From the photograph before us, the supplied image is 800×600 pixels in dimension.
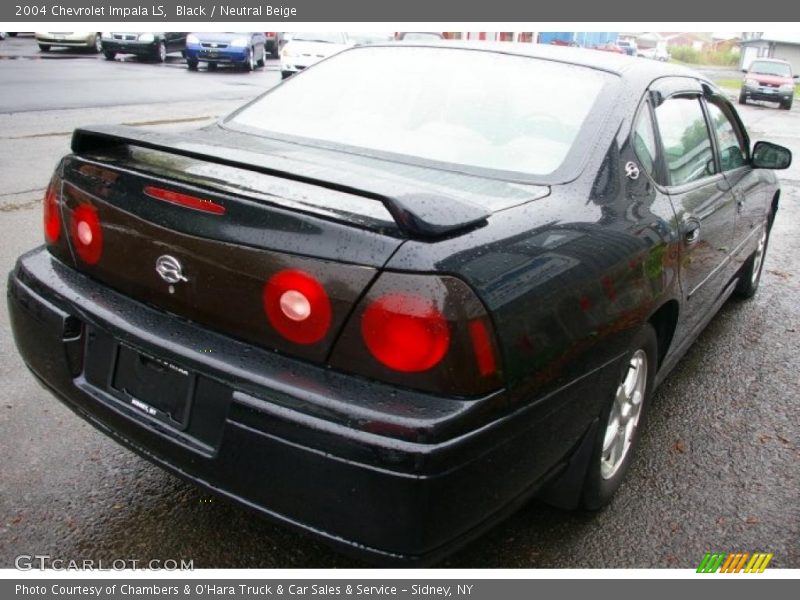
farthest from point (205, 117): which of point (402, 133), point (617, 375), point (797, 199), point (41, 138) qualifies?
point (617, 375)

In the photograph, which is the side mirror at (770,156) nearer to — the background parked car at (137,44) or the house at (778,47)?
the background parked car at (137,44)

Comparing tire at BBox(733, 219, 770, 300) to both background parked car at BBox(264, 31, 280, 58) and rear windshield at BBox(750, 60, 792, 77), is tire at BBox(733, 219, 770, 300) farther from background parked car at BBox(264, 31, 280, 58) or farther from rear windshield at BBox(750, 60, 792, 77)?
rear windshield at BBox(750, 60, 792, 77)

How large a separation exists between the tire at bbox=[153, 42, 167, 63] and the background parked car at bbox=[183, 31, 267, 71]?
5.55 ft

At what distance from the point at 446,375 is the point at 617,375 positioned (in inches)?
32.8

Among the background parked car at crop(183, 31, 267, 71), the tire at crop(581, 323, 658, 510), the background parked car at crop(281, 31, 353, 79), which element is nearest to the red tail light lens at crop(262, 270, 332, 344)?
the tire at crop(581, 323, 658, 510)

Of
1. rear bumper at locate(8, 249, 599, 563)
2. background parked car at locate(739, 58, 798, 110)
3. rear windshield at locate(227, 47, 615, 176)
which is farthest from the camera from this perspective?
background parked car at locate(739, 58, 798, 110)

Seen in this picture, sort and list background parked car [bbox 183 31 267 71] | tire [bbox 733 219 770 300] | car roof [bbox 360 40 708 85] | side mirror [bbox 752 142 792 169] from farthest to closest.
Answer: background parked car [bbox 183 31 267 71]
tire [bbox 733 219 770 300]
side mirror [bbox 752 142 792 169]
car roof [bbox 360 40 708 85]

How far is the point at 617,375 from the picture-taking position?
7.64ft

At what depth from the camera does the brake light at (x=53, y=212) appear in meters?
2.36

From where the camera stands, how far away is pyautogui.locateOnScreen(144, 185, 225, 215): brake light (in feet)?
6.26

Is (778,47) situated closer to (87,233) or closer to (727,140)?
(727,140)

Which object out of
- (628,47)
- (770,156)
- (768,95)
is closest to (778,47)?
(628,47)

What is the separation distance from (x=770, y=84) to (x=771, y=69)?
1.30m

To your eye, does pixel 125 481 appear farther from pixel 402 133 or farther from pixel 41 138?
pixel 41 138
